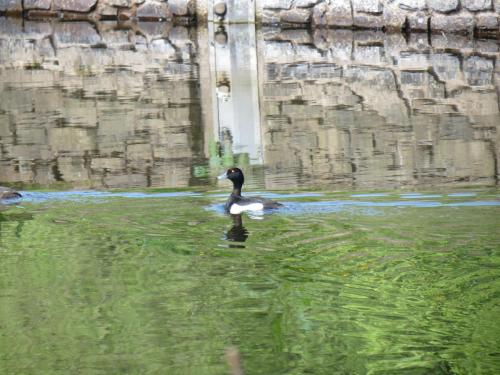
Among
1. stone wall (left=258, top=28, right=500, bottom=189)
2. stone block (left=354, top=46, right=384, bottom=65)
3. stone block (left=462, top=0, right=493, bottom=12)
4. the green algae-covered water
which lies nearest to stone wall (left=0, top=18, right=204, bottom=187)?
stone wall (left=258, top=28, right=500, bottom=189)

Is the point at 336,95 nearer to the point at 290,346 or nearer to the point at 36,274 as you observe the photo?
the point at 36,274

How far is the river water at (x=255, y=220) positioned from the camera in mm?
7441

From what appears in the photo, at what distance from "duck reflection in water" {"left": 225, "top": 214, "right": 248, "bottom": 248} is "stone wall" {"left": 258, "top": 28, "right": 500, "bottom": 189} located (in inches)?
71.3

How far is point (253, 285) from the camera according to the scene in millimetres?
8523

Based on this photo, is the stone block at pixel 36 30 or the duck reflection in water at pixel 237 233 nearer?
the duck reflection in water at pixel 237 233

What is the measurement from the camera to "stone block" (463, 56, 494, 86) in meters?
18.5

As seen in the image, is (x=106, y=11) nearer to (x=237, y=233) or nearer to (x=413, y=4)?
(x=413, y=4)

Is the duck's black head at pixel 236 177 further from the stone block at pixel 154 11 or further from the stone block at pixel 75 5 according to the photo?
the stone block at pixel 75 5

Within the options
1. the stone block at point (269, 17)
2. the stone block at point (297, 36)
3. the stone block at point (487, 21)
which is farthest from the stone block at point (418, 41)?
the stone block at point (269, 17)

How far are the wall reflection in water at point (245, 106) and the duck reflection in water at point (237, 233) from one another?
60.5 inches

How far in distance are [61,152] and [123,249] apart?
4.87 m

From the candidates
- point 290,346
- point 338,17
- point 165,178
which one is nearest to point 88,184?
point 165,178

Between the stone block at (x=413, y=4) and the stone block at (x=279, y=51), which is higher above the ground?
the stone block at (x=413, y=4)

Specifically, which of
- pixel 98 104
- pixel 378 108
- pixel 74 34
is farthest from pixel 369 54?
pixel 74 34
